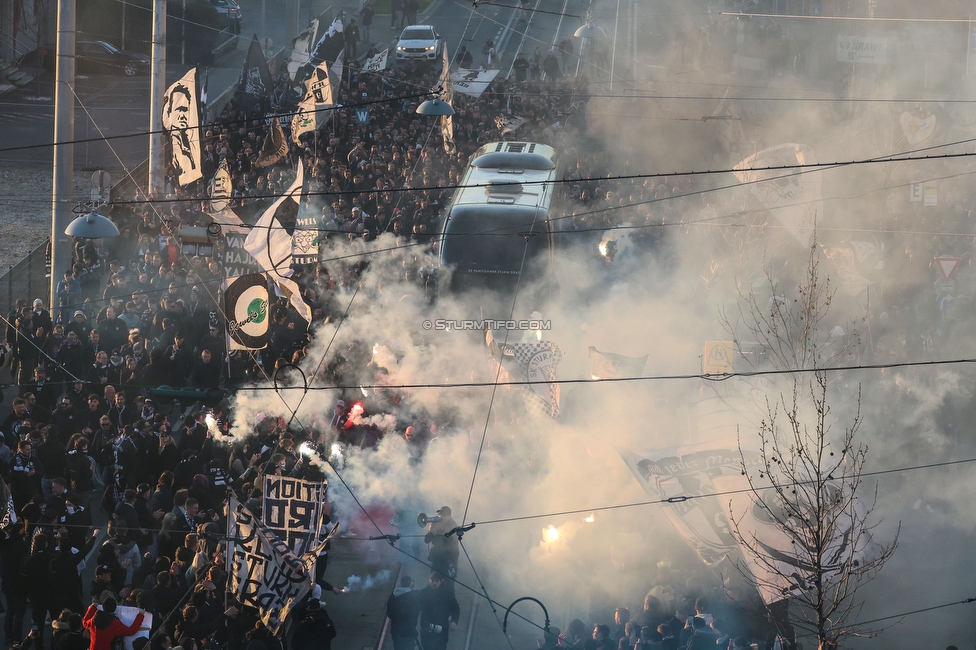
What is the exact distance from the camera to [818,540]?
8.17 meters

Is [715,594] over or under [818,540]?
under

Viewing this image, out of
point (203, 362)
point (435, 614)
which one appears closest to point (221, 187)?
point (203, 362)

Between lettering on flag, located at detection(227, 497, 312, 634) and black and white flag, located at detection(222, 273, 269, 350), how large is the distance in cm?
302

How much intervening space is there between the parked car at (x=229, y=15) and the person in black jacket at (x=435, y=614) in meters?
23.6

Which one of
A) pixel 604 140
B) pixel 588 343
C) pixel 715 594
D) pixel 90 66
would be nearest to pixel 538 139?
pixel 604 140

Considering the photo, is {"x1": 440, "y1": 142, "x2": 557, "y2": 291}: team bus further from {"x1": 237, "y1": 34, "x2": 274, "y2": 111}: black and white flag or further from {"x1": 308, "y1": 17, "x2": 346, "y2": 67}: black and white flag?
{"x1": 237, "y1": 34, "x2": 274, "y2": 111}: black and white flag

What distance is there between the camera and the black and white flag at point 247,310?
10.7m

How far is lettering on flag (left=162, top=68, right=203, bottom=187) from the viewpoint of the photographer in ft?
47.6

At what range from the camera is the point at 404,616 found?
8.99m

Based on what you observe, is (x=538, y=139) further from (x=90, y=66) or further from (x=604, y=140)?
(x=90, y=66)

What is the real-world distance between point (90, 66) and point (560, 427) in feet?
71.4

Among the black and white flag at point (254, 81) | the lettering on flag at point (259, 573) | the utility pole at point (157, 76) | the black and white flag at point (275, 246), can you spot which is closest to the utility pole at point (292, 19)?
the black and white flag at point (254, 81)

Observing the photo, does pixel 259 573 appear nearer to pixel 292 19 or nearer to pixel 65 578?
pixel 65 578

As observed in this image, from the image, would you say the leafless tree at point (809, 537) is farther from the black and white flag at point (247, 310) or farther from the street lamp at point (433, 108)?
the street lamp at point (433, 108)
